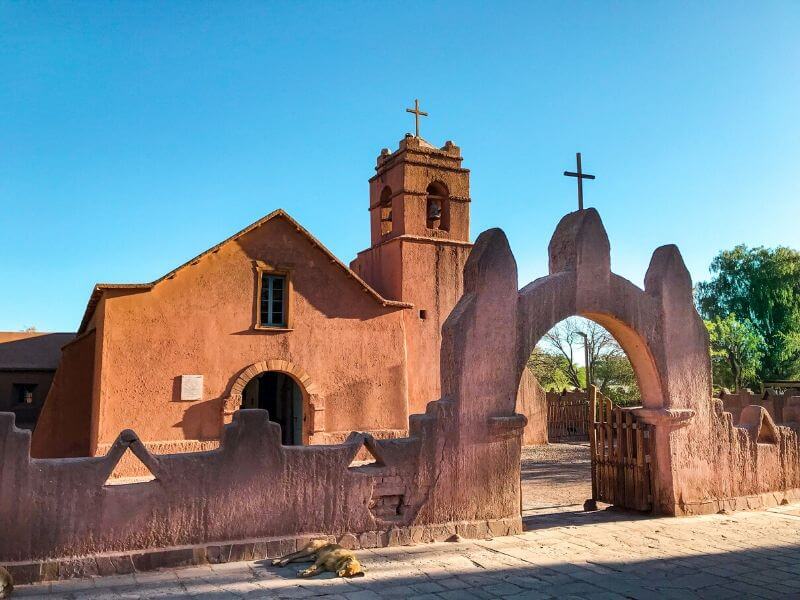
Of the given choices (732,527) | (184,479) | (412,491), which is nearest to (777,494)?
(732,527)

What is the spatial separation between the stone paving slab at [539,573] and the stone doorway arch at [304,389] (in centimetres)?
767

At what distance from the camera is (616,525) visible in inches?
312

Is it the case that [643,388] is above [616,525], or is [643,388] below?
above

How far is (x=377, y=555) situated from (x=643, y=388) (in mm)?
4603

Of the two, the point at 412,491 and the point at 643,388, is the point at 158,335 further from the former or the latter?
the point at 643,388

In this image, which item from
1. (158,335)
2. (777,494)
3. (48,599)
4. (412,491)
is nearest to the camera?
(48,599)

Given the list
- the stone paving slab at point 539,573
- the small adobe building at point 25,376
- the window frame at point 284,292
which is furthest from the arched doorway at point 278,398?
the stone paving slab at point 539,573

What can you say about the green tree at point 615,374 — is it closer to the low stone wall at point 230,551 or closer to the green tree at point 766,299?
the green tree at point 766,299

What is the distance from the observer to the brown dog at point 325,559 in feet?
18.4

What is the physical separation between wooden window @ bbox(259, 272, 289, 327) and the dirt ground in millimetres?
6605

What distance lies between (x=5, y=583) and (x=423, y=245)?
42.7 feet

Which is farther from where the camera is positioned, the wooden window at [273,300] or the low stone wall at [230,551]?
the wooden window at [273,300]

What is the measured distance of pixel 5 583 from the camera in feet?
16.0

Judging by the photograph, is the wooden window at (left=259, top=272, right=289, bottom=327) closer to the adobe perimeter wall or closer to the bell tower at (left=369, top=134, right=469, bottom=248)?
the bell tower at (left=369, top=134, right=469, bottom=248)
